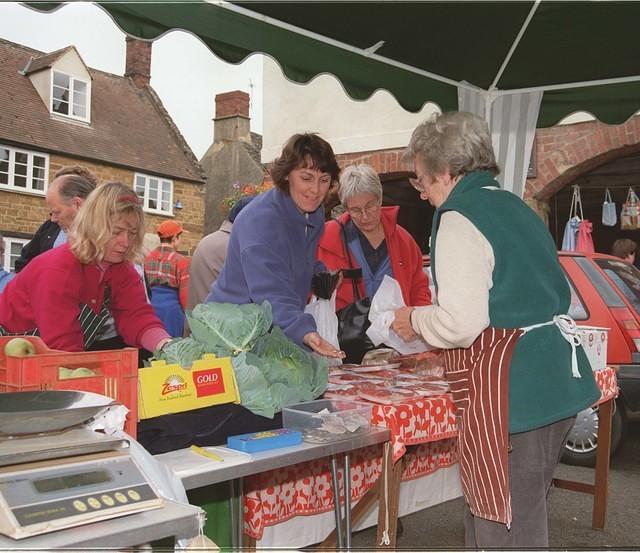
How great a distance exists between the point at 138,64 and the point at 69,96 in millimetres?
5455

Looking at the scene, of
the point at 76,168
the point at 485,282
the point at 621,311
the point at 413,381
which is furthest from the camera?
the point at 621,311

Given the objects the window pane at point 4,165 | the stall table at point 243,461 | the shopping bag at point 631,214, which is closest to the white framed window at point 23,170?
the window pane at point 4,165

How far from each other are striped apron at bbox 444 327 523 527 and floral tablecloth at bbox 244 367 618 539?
0.30 metres

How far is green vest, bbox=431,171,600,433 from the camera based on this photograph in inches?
80.4

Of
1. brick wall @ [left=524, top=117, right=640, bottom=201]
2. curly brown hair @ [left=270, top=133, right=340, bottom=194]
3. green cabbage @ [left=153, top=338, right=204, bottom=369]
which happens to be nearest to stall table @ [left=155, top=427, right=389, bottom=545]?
green cabbage @ [left=153, top=338, right=204, bottom=369]

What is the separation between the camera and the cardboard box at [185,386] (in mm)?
2031

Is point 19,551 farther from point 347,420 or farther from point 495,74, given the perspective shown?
point 495,74

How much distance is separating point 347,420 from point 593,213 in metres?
14.2

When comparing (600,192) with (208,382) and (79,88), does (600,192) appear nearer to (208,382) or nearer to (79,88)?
(208,382)

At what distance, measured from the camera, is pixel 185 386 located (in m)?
2.12

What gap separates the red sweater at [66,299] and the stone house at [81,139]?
49.8ft

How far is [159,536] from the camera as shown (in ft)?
4.14

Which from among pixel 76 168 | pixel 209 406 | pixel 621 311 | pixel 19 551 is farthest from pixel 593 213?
pixel 19 551

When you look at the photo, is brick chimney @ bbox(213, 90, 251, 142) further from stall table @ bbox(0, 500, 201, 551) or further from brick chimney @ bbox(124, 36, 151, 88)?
stall table @ bbox(0, 500, 201, 551)
